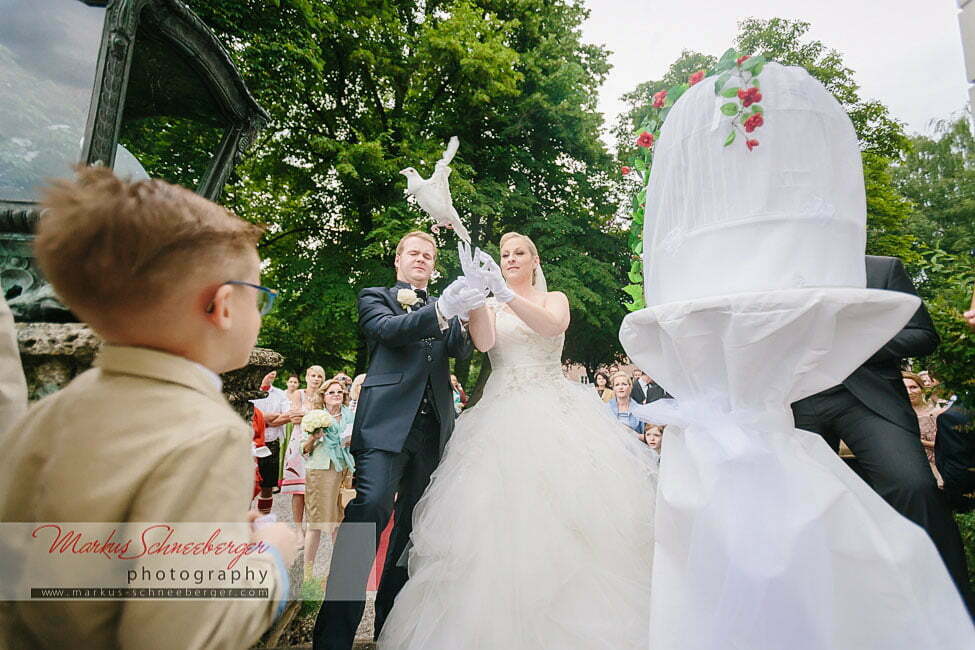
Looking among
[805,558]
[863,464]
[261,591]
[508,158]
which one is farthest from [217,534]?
[508,158]

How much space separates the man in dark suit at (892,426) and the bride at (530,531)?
95 centimetres

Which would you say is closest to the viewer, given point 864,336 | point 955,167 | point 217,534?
point 217,534

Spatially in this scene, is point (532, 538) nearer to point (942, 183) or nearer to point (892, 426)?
point (892, 426)

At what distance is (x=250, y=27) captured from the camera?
9.68 metres

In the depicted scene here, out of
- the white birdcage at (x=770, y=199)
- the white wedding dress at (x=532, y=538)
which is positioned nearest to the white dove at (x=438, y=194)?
the white wedding dress at (x=532, y=538)

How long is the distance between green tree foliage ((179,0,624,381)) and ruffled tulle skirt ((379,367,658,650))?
7.81 meters

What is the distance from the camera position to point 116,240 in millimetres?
953

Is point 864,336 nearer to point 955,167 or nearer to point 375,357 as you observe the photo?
point 375,357

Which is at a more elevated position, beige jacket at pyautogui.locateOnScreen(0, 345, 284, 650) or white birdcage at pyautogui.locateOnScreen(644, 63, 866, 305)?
white birdcage at pyautogui.locateOnScreen(644, 63, 866, 305)

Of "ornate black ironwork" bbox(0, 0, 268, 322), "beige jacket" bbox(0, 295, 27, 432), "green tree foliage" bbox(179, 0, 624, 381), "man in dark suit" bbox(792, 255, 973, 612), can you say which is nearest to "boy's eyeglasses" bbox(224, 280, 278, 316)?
"beige jacket" bbox(0, 295, 27, 432)

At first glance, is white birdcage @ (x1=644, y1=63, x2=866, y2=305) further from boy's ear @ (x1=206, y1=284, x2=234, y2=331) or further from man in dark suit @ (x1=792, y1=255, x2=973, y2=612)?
boy's ear @ (x1=206, y1=284, x2=234, y2=331)

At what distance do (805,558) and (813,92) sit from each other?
1.59 metres

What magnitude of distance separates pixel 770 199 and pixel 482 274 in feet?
5.18

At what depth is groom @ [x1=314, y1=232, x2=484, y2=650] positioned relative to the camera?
2584 millimetres
